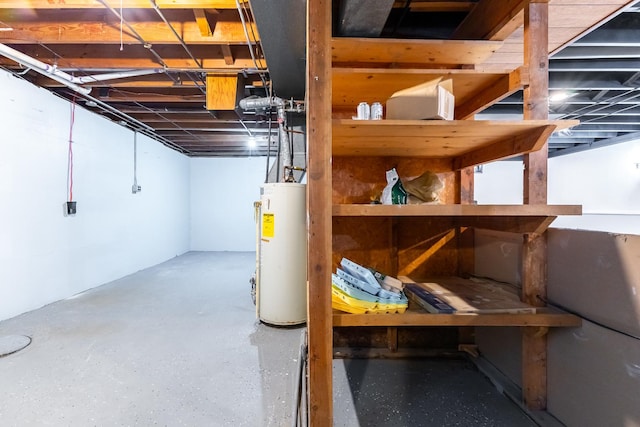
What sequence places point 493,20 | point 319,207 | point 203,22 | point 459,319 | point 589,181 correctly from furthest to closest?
point 589,181, point 203,22, point 493,20, point 459,319, point 319,207

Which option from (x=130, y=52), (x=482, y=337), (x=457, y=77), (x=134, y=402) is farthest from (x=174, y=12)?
(x=482, y=337)

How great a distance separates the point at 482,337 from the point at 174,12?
128 inches

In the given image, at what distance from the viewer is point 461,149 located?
170 centimetres

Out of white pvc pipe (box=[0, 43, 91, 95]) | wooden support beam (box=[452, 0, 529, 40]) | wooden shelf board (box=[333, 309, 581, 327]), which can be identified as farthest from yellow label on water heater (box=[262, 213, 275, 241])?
white pvc pipe (box=[0, 43, 91, 95])

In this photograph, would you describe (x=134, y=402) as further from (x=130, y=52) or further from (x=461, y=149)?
(x=130, y=52)

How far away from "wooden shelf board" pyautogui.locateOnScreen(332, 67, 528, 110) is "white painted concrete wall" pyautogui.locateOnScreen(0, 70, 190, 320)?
3327mm

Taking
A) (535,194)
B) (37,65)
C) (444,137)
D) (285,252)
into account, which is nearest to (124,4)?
(37,65)

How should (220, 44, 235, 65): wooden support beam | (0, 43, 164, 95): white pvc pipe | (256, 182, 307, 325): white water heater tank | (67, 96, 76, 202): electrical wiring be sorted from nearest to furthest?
1. (0, 43, 164, 95): white pvc pipe
2. (220, 44, 235, 65): wooden support beam
3. (256, 182, 307, 325): white water heater tank
4. (67, 96, 76, 202): electrical wiring

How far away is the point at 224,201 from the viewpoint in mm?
6688

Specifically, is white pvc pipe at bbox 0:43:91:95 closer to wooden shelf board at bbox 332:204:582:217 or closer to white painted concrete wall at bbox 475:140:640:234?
wooden shelf board at bbox 332:204:582:217

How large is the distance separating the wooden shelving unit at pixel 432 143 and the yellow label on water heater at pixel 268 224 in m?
0.93

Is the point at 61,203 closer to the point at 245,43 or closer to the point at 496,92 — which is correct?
the point at 245,43

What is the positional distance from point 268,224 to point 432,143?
5.20ft

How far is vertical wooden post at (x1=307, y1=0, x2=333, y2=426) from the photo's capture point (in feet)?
3.75
